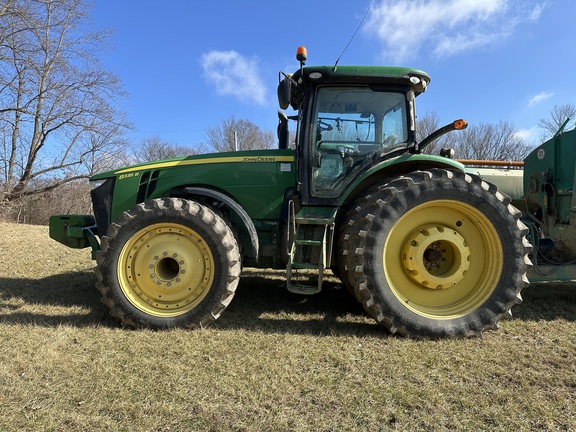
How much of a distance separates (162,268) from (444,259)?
2.76m

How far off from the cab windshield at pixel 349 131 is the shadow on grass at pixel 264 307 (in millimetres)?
1309

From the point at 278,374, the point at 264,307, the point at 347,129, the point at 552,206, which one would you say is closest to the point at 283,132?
the point at 347,129

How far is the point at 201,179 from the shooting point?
402 cm

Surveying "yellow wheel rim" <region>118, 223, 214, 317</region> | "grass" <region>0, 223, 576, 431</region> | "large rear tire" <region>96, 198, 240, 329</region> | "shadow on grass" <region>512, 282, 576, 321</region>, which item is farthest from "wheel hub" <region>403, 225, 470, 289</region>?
"yellow wheel rim" <region>118, 223, 214, 317</region>

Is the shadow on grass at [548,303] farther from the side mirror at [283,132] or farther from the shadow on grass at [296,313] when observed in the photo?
the side mirror at [283,132]

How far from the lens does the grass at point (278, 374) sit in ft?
6.97

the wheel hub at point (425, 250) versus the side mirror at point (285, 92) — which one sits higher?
the side mirror at point (285, 92)

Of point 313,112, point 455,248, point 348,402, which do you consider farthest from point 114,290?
point 455,248

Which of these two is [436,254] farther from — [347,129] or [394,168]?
[347,129]

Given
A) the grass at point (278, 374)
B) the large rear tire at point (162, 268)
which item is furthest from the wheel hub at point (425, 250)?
the large rear tire at point (162, 268)

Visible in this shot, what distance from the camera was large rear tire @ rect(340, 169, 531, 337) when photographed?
10.9 feet

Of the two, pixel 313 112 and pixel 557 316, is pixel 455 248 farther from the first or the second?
pixel 313 112

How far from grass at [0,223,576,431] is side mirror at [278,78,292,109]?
213 centimetres

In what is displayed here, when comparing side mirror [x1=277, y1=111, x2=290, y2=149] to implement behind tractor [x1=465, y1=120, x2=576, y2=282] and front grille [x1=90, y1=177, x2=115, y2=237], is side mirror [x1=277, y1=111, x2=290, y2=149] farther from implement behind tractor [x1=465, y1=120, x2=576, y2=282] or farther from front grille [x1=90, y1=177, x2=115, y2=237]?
implement behind tractor [x1=465, y1=120, x2=576, y2=282]
